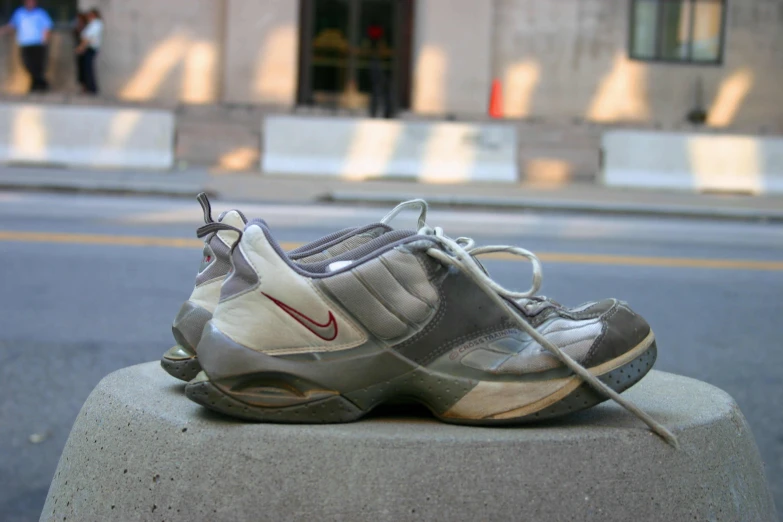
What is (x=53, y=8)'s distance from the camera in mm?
22609

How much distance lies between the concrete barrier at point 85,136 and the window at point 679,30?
482 inches

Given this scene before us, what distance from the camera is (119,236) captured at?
29.4 ft

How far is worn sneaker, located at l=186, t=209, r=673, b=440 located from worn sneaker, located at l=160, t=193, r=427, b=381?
0.99ft

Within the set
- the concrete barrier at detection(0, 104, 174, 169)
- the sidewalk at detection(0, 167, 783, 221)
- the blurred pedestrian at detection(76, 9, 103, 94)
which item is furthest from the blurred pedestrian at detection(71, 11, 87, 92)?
the sidewalk at detection(0, 167, 783, 221)

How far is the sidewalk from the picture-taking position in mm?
13305

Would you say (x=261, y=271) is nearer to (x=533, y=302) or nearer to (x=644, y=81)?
(x=533, y=302)

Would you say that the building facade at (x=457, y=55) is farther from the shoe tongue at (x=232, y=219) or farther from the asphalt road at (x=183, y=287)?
the shoe tongue at (x=232, y=219)

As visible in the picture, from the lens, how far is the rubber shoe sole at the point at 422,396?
1.89 meters

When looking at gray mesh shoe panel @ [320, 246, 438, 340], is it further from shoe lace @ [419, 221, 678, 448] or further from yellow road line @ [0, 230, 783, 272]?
yellow road line @ [0, 230, 783, 272]

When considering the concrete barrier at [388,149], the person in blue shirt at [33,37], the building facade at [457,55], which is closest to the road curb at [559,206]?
the concrete barrier at [388,149]

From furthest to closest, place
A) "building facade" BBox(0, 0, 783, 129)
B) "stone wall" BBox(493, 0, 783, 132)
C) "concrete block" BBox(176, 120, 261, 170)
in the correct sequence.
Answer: "stone wall" BBox(493, 0, 783, 132) → "building facade" BBox(0, 0, 783, 129) → "concrete block" BBox(176, 120, 261, 170)

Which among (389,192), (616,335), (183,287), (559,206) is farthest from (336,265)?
(389,192)

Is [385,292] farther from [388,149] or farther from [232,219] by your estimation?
[388,149]

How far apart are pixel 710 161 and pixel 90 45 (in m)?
12.4
